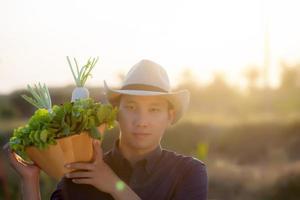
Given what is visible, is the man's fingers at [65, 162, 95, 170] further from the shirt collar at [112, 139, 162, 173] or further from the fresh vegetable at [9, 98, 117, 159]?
the shirt collar at [112, 139, 162, 173]

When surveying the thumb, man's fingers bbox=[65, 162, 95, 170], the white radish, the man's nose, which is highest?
the white radish

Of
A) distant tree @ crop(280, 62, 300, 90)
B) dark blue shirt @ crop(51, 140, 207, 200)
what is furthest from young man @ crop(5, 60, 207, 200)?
distant tree @ crop(280, 62, 300, 90)

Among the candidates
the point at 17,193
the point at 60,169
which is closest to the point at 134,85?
the point at 60,169

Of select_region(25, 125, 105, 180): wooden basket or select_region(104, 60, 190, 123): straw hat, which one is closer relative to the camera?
select_region(25, 125, 105, 180): wooden basket

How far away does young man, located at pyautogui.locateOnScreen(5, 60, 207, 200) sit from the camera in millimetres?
3258

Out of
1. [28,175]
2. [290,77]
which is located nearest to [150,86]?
[28,175]

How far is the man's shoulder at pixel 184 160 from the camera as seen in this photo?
331 cm

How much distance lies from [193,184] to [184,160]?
136 mm

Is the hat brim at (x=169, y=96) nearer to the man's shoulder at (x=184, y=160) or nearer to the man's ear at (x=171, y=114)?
the man's ear at (x=171, y=114)

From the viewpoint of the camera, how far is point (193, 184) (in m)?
3.26

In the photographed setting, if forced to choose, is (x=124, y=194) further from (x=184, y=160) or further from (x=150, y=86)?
(x=150, y=86)

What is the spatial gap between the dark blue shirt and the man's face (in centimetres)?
9

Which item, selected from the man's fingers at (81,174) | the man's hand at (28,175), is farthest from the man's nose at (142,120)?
the man's hand at (28,175)

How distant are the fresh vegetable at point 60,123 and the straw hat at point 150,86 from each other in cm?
24
